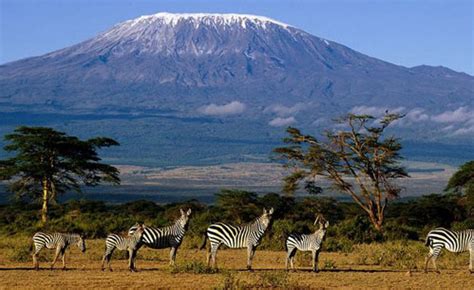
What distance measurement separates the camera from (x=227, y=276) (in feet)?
58.9

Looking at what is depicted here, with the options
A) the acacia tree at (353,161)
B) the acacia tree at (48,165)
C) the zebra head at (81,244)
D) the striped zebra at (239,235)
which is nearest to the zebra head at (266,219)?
the striped zebra at (239,235)

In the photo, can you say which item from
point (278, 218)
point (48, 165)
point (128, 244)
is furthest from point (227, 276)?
point (278, 218)

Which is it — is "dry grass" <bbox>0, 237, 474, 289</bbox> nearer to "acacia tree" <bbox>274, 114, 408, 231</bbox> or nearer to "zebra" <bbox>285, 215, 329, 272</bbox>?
"zebra" <bbox>285, 215, 329, 272</bbox>

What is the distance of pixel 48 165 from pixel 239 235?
60.4 ft

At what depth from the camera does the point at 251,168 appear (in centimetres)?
18750

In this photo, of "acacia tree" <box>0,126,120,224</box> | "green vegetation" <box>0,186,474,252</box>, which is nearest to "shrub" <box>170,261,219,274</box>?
"green vegetation" <box>0,186,474,252</box>

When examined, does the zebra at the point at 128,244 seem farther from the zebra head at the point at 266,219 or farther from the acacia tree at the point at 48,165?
the acacia tree at the point at 48,165

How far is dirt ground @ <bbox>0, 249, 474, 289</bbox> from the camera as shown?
709 inches

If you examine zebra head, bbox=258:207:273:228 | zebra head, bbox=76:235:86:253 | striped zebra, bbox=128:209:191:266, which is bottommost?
zebra head, bbox=76:235:86:253

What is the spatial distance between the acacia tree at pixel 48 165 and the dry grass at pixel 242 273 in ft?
40.4

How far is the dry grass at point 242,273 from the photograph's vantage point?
18.2 metres

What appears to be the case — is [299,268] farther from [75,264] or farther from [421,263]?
[75,264]

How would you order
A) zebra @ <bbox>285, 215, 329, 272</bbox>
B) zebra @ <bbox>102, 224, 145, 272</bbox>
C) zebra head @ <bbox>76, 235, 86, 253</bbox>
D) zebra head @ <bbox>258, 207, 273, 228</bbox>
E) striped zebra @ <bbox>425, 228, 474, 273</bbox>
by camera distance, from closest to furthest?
zebra @ <bbox>102, 224, 145, 272</bbox> < zebra @ <bbox>285, 215, 329, 272</bbox> < striped zebra @ <bbox>425, 228, 474, 273</bbox> < zebra head @ <bbox>258, 207, 273, 228</bbox> < zebra head @ <bbox>76, 235, 86, 253</bbox>

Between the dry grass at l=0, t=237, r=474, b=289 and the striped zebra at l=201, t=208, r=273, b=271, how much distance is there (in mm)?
510
